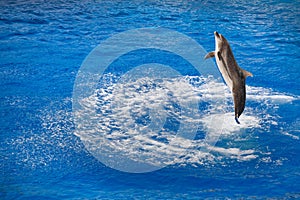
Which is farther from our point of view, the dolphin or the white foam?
the white foam

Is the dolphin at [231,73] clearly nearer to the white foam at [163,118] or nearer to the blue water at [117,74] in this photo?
the blue water at [117,74]

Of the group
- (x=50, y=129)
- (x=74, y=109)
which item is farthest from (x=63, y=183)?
(x=74, y=109)

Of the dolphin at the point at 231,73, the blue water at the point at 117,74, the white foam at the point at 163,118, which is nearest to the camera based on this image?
the dolphin at the point at 231,73

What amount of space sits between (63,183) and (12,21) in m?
6.40

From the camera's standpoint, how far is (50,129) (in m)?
6.04

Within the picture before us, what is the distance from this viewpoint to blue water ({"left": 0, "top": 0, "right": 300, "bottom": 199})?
4980mm

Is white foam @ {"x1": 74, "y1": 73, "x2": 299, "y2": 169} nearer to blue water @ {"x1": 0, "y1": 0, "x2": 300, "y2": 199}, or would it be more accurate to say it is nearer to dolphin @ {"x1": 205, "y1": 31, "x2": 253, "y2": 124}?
blue water @ {"x1": 0, "y1": 0, "x2": 300, "y2": 199}

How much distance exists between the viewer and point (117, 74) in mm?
7945

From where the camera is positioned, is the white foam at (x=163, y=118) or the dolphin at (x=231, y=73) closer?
the dolphin at (x=231, y=73)

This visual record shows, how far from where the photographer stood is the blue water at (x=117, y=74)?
4980 millimetres

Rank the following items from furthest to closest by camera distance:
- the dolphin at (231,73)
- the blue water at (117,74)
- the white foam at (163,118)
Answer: the white foam at (163,118)
the blue water at (117,74)
the dolphin at (231,73)

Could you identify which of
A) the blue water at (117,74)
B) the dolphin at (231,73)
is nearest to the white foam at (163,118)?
the blue water at (117,74)

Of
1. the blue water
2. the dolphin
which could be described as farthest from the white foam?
the dolphin

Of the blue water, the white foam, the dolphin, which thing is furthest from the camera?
the white foam
